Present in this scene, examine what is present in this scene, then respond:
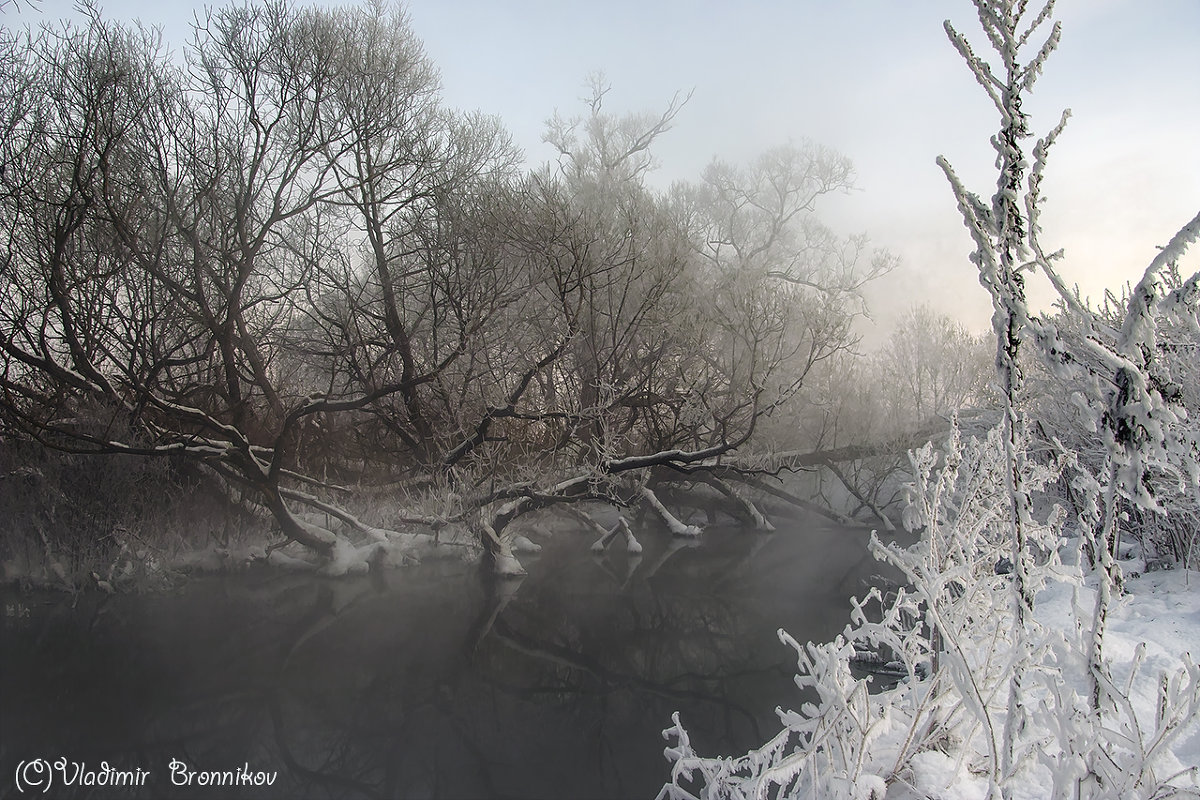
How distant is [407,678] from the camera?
328 inches

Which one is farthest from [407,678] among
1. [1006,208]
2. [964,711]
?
[1006,208]

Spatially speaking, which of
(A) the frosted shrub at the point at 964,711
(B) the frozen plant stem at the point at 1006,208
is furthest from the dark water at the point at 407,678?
(B) the frozen plant stem at the point at 1006,208

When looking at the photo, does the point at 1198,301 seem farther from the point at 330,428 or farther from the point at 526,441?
the point at 330,428

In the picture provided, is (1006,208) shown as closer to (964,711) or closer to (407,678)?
(964,711)

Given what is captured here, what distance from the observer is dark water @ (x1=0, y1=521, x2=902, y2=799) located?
6391mm

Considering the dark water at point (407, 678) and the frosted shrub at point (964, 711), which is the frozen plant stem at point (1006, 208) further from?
the dark water at point (407, 678)

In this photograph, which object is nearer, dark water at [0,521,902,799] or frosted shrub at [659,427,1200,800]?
frosted shrub at [659,427,1200,800]

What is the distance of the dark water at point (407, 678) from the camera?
6.39m

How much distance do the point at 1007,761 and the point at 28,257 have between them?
48.3 feet

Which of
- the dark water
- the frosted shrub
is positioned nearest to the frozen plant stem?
the frosted shrub

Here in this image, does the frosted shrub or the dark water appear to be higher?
the frosted shrub

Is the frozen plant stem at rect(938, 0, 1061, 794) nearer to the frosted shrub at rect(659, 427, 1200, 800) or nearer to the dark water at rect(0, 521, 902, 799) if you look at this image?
the frosted shrub at rect(659, 427, 1200, 800)

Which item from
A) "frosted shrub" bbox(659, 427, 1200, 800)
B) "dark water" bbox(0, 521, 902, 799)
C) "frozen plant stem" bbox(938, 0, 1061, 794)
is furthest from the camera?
"dark water" bbox(0, 521, 902, 799)

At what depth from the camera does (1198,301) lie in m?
1.74
